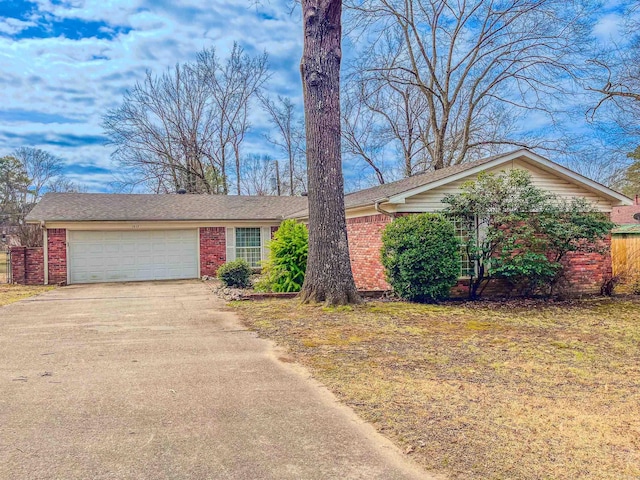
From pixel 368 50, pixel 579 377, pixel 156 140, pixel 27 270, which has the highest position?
pixel 368 50

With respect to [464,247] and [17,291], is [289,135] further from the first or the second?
[464,247]

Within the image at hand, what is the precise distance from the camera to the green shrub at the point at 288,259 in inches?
480

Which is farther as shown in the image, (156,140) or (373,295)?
(156,140)

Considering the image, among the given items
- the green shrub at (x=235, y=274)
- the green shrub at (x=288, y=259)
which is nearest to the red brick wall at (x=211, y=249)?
the green shrub at (x=235, y=274)

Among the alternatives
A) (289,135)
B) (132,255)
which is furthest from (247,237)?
(289,135)

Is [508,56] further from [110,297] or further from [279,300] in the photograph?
[110,297]

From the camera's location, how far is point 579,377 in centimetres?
482

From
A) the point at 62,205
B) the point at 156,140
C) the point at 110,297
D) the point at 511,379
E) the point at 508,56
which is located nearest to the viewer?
the point at 511,379

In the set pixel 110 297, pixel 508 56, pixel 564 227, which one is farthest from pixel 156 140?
pixel 564 227

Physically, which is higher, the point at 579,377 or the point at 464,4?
the point at 464,4

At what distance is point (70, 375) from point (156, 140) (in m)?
24.8

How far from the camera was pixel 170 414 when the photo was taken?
151 inches

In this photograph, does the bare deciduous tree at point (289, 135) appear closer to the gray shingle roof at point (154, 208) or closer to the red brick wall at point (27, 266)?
the gray shingle roof at point (154, 208)

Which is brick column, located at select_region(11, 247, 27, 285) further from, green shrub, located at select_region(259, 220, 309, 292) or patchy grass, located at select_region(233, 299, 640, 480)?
patchy grass, located at select_region(233, 299, 640, 480)
